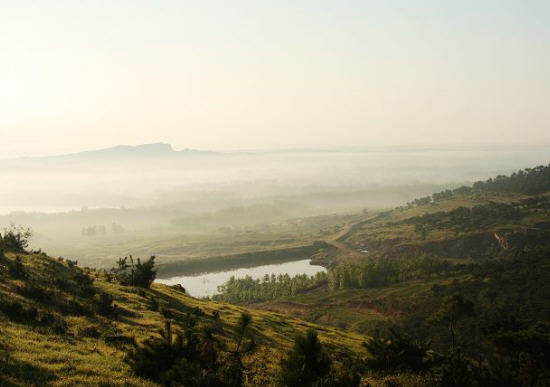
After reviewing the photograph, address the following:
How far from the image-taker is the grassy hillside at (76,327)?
25.0 meters

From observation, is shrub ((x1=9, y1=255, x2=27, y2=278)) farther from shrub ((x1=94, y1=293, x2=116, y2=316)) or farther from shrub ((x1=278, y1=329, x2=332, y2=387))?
shrub ((x1=278, y1=329, x2=332, y2=387))

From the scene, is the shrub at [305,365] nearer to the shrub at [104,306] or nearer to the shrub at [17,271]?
the shrub at [104,306]

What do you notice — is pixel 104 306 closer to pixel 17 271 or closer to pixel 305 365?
pixel 17 271

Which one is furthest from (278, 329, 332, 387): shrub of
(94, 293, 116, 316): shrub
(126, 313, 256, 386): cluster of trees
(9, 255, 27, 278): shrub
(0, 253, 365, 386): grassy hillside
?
(9, 255, 27, 278): shrub

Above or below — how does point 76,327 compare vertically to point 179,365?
below

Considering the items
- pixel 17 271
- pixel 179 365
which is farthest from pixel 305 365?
pixel 17 271

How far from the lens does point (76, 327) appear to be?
37.2 meters

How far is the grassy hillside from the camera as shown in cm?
2495

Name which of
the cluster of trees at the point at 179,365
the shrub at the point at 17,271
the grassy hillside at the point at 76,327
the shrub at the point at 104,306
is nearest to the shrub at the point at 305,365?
the cluster of trees at the point at 179,365

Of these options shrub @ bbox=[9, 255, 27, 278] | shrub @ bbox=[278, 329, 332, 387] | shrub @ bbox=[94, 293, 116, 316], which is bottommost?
shrub @ bbox=[94, 293, 116, 316]

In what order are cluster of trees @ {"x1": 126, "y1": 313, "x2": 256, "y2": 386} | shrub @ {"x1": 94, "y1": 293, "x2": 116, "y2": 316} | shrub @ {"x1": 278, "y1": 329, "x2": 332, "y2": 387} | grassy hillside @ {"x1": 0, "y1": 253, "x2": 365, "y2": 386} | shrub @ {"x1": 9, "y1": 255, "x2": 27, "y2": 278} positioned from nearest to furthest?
cluster of trees @ {"x1": 126, "y1": 313, "x2": 256, "y2": 386} < shrub @ {"x1": 278, "y1": 329, "x2": 332, "y2": 387} < grassy hillside @ {"x1": 0, "y1": 253, "x2": 365, "y2": 386} < shrub @ {"x1": 94, "y1": 293, "x2": 116, "y2": 316} < shrub @ {"x1": 9, "y1": 255, "x2": 27, "y2": 278}

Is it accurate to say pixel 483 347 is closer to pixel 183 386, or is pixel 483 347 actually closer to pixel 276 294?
pixel 183 386

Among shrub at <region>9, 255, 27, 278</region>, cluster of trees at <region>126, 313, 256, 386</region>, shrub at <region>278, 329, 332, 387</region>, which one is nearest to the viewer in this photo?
cluster of trees at <region>126, 313, 256, 386</region>

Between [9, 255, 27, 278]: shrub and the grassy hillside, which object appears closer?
the grassy hillside
